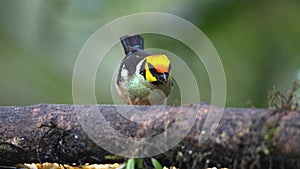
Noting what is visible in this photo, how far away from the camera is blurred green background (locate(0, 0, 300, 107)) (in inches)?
170

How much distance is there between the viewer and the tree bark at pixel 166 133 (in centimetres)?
146

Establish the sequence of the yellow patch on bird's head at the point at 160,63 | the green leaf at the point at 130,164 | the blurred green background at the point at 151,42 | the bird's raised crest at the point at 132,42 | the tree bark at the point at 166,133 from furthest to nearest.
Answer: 1. the blurred green background at the point at 151,42
2. the bird's raised crest at the point at 132,42
3. the yellow patch on bird's head at the point at 160,63
4. the green leaf at the point at 130,164
5. the tree bark at the point at 166,133

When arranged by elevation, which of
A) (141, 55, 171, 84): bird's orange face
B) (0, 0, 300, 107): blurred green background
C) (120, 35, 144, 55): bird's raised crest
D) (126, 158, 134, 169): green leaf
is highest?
(0, 0, 300, 107): blurred green background

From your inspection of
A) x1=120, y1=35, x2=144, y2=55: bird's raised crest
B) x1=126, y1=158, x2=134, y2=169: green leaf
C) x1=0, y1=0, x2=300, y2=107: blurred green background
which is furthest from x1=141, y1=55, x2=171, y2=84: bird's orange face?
x1=0, y1=0, x2=300, y2=107: blurred green background

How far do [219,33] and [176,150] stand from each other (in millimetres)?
2945

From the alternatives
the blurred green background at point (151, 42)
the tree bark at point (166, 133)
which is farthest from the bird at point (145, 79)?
the blurred green background at point (151, 42)

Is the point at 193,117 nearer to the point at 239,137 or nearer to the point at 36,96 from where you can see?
the point at 239,137

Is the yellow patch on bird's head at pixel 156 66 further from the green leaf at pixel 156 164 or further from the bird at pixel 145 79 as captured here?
the green leaf at pixel 156 164

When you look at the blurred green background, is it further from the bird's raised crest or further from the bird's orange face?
the bird's orange face

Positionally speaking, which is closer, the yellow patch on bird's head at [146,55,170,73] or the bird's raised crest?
the yellow patch on bird's head at [146,55,170,73]

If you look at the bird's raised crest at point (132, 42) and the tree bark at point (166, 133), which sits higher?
the bird's raised crest at point (132, 42)

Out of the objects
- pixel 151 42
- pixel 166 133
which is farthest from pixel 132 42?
pixel 166 133

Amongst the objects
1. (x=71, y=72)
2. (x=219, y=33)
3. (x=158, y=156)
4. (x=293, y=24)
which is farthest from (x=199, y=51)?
(x=158, y=156)

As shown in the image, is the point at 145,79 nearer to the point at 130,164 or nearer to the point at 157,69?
the point at 157,69
